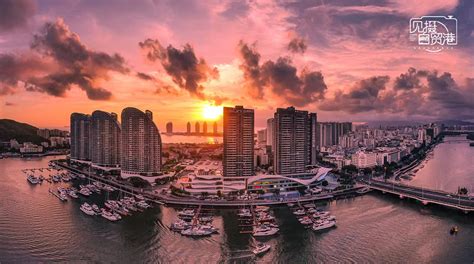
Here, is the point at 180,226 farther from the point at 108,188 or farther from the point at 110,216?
the point at 108,188

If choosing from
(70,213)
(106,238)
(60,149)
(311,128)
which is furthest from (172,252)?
(60,149)

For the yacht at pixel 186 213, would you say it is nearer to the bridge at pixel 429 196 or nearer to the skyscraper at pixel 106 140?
the bridge at pixel 429 196

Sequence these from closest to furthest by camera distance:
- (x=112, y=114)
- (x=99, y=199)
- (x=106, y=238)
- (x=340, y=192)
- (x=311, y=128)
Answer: (x=106, y=238) → (x=99, y=199) → (x=340, y=192) → (x=311, y=128) → (x=112, y=114)

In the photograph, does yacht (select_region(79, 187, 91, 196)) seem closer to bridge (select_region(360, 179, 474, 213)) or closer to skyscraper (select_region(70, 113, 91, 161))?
skyscraper (select_region(70, 113, 91, 161))

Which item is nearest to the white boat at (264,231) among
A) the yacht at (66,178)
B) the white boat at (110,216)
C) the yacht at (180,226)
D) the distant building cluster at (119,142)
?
the yacht at (180,226)

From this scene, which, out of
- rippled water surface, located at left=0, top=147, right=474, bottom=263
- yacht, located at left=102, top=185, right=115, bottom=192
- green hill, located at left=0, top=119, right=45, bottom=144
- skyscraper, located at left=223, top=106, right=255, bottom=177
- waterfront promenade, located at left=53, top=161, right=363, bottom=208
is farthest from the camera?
green hill, located at left=0, top=119, right=45, bottom=144

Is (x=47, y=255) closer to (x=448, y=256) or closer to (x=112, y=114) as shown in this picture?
(x=448, y=256)

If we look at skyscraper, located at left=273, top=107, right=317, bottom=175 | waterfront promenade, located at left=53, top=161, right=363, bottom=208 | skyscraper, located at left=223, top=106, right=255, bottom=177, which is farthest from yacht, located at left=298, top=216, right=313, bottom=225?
skyscraper, located at left=273, top=107, right=317, bottom=175
